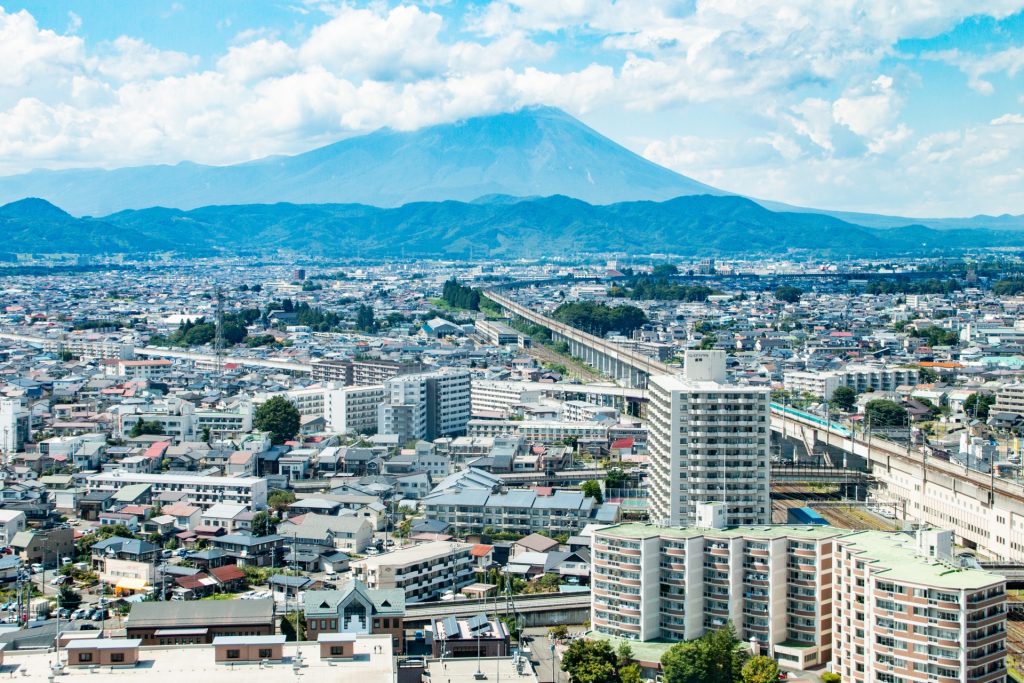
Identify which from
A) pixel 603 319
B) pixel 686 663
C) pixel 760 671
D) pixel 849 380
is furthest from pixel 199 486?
pixel 603 319

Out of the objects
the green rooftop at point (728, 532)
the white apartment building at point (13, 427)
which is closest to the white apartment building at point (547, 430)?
the white apartment building at point (13, 427)

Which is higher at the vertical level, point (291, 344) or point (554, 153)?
point (554, 153)

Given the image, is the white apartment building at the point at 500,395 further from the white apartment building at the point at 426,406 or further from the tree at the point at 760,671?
the tree at the point at 760,671

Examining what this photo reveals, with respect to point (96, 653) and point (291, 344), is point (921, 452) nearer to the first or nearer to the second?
point (96, 653)

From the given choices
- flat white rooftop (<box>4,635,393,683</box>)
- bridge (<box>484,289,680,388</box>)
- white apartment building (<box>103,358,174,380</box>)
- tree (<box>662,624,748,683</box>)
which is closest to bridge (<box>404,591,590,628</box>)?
tree (<box>662,624,748,683</box>)

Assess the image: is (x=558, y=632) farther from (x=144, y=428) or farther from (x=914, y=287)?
(x=914, y=287)

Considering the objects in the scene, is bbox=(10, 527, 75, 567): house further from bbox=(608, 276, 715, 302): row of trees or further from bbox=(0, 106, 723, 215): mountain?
bbox=(0, 106, 723, 215): mountain

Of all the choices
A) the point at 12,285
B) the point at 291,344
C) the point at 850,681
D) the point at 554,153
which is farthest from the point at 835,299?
the point at 554,153
